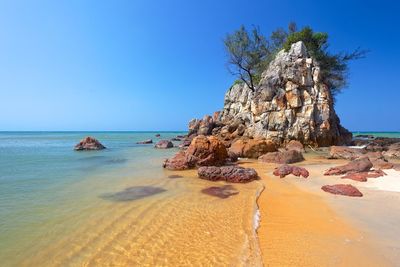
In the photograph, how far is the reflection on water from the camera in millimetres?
7199

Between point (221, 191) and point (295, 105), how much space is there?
65.3 ft

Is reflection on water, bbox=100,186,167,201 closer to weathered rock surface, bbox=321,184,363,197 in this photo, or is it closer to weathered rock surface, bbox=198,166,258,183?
weathered rock surface, bbox=198,166,258,183

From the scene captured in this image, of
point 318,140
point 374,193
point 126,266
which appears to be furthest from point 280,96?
point 126,266

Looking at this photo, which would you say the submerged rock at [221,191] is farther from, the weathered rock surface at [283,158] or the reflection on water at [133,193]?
the weathered rock surface at [283,158]

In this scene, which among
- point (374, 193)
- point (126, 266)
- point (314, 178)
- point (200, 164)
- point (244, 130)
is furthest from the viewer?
point (244, 130)

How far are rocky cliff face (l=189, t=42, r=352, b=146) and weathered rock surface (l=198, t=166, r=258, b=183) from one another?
16.8 metres

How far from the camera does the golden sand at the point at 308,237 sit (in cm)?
360

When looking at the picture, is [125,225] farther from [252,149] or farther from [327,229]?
[252,149]

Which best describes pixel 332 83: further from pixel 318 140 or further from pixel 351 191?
pixel 351 191

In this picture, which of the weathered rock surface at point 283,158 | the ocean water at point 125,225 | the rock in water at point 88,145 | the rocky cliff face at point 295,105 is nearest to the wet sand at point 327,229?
the ocean water at point 125,225

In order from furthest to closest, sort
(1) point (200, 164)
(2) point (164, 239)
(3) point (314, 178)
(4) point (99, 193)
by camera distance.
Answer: (1) point (200, 164)
(3) point (314, 178)
(4) point (99, 193)
(2) point (164, 239)

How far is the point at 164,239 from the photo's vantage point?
4.51m

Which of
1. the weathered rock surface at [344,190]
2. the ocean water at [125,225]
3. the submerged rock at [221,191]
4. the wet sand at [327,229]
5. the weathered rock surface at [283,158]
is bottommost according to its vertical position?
the ocean water at [125,225]

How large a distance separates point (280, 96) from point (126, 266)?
24739 millimetres
